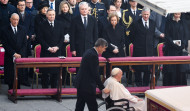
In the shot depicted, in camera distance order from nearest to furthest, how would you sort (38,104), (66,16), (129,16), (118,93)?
(118,93), (38,104), (66,16), (129,16)

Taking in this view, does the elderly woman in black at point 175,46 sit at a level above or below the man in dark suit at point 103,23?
below

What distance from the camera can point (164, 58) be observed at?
12.8m

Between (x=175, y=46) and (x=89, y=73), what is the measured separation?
15.7ft

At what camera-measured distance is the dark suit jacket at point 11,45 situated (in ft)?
43.3

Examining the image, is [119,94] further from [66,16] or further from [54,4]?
[54,4]

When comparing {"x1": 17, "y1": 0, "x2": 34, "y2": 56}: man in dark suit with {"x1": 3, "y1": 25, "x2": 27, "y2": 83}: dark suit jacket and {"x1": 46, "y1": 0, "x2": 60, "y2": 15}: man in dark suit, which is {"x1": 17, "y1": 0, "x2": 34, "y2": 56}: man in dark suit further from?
{"x1": 3, "y1": 25, "x2": 27, "y2": 83}: dark suit jacket

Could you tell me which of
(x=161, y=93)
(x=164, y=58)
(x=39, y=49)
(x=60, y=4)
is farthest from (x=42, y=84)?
(x=161, y=93)

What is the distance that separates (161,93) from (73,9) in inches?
298

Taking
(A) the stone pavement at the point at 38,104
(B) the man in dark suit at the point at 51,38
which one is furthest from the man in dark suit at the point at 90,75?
(B) the man in dark suit at the point at 51,38

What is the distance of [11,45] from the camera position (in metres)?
13.2

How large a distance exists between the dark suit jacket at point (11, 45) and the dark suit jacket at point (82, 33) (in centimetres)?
131

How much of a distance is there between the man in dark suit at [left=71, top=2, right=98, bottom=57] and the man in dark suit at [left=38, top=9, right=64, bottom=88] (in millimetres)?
351

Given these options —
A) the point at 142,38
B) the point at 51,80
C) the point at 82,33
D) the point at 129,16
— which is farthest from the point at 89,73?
the point at 129,16

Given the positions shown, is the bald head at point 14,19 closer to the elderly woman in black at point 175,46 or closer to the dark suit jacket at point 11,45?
the dark suit jacket at point 11,45
